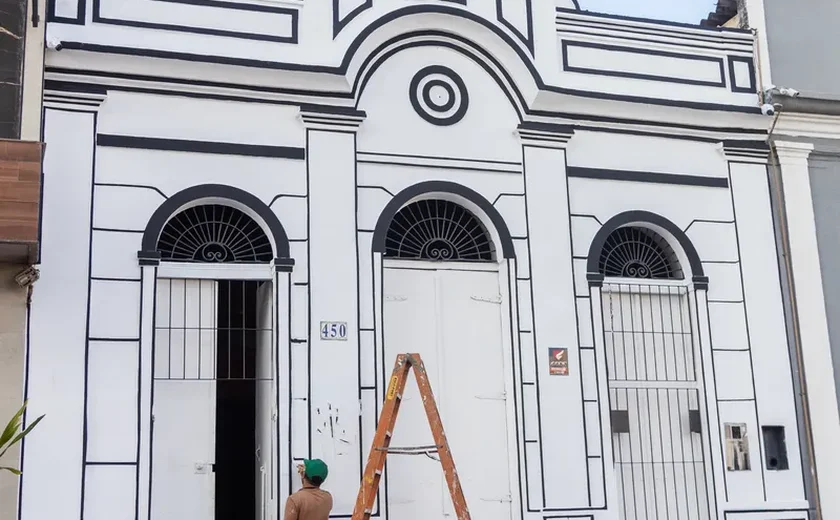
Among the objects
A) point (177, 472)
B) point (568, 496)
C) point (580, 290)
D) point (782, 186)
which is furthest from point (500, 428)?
point (782, 186)

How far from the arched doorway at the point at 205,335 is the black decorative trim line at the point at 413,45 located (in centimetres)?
126

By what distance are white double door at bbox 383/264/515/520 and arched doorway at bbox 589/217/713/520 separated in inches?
48.3

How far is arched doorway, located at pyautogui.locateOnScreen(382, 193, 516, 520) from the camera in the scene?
9.46 metres

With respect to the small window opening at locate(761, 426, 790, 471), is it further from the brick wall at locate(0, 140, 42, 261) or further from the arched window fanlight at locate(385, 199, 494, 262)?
the brick wall at locate(0, 140, 42, 261)

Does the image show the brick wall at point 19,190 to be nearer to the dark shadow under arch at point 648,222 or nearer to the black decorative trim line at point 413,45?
the black decorative trim line at point 413,45

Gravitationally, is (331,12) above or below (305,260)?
above

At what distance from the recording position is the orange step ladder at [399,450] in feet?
26.1

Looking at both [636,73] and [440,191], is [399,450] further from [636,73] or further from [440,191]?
[636,73]

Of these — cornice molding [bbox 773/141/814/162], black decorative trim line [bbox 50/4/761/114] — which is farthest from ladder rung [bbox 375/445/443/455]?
cornice molding [bbox 773/141/814/162]

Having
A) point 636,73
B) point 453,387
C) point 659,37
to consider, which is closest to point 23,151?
point 453,387

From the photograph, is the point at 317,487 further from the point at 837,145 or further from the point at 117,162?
the point at 837,145

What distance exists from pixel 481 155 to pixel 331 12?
2057 millimetres

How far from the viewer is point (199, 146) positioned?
30.4ft

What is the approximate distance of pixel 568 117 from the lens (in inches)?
416
